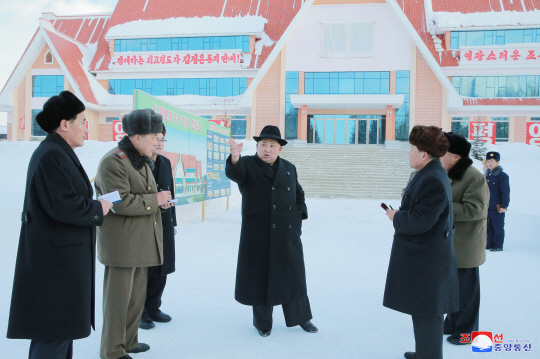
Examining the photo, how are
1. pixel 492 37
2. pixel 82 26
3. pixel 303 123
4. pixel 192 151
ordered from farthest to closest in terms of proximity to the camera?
pixel 82 26
pixel 303 123
pixel 492 37
pixel 192 151

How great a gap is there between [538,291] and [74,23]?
34.5 metres

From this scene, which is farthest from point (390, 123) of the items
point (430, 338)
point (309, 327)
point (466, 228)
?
point (430, 338)

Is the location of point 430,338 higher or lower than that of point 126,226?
lower

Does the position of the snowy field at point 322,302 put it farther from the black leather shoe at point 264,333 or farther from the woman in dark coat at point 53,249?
the woman in dark coat at point 53,249

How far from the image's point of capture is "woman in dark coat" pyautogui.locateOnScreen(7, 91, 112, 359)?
→ 211 cm

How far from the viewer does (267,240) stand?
130 inches

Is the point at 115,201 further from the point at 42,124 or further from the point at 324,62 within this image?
the point at 324,62

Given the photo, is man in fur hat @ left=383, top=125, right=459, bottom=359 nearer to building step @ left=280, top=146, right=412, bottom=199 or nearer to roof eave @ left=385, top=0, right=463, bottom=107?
building step @ left=280, top=146, right=412, bottom=199

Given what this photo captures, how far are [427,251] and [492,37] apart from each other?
2673 cm

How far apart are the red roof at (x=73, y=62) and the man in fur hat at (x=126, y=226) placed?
25.0 meters

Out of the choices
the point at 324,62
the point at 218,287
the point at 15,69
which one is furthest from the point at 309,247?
the point at 15,69

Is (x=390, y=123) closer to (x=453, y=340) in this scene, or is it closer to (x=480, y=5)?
(x=480, y=5)

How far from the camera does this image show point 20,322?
2.12m

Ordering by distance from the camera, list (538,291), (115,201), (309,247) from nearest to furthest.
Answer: (115,201), (538,291), (309,247)
